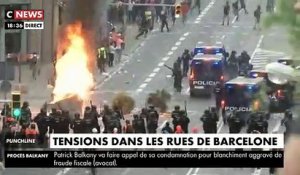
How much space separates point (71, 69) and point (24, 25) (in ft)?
6.11

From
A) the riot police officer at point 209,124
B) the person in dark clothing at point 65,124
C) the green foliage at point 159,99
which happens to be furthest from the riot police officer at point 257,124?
the green foliage at point 159,99

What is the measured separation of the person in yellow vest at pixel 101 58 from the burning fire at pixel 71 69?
138 cm

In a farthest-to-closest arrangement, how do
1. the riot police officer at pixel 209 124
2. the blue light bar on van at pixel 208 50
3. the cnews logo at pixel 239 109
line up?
1. the blue light bar on van at pixel 208 50
2. the cnews logo at pixel 239 109
3. the riot police officer at pixel 209 124

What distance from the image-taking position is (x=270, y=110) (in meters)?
20.9

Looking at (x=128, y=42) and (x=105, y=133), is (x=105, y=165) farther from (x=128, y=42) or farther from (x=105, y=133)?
(x=128, y=42)

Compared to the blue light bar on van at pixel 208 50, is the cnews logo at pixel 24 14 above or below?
above

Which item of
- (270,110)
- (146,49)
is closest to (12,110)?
(270,110)

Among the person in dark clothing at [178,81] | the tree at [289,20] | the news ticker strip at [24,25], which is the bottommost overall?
the person in dark clothing at [178,81]

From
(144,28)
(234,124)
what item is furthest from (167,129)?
(144,28)

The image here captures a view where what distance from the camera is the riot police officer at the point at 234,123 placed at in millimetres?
18734

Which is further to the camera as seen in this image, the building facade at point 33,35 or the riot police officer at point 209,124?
the building facade at point 33,35

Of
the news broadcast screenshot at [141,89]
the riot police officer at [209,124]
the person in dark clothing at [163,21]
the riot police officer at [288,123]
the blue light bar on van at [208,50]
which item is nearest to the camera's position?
the riot police officer at [288,123]

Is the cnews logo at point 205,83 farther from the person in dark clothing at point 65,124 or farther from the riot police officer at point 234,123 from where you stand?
the person in dark clothing at point 65,124

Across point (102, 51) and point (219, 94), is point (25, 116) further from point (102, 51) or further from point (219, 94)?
point (219, 94)
